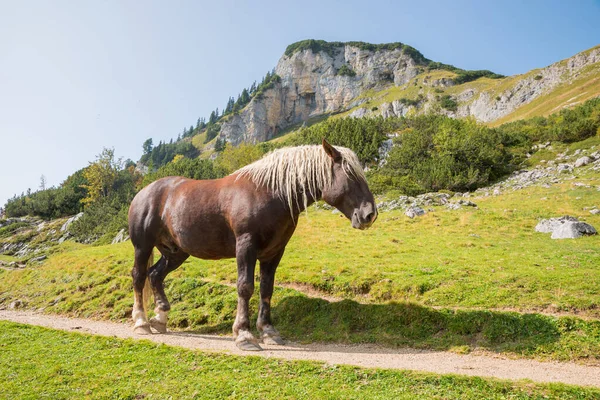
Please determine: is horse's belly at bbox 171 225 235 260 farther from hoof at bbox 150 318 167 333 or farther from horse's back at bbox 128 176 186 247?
hoof at bbox 150 318 167 333

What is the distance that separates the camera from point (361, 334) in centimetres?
742

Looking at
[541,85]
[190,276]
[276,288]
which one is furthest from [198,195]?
[541,85]

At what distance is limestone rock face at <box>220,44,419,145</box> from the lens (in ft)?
579

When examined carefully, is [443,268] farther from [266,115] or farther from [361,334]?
[266,115]

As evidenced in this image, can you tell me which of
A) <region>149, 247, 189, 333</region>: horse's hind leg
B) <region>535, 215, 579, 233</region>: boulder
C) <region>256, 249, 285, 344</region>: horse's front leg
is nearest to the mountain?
<region>535, 215, 579, 233</region>: boulder

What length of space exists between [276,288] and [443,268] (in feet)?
15.0

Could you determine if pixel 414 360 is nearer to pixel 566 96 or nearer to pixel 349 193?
pixel 349 193

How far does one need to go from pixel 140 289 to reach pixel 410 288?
6.43 meters

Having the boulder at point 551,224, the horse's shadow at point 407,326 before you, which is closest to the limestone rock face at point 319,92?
the boulder at point 551,224

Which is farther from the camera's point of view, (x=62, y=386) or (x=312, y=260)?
(x=312, y=260)

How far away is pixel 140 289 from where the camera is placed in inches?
333

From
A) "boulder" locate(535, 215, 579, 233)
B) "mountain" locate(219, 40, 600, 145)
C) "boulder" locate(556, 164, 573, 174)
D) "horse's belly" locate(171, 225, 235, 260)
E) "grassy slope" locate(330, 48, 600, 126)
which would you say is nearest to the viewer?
"horse's belly" locate(171, 225, 235, 260)

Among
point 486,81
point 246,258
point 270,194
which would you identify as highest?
point 486,81

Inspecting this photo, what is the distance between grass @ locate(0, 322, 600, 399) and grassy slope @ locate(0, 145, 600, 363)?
6.18 feet
